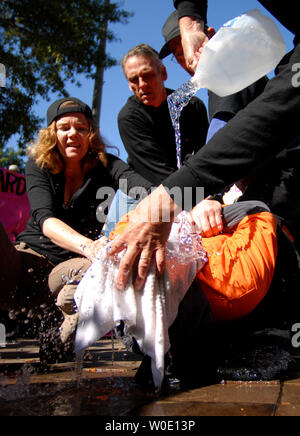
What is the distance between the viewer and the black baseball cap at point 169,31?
12.0 feet

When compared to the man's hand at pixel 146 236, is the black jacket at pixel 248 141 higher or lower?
higher

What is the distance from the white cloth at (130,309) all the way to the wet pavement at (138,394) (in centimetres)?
17

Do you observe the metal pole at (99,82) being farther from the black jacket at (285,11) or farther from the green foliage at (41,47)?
the black jacket at (285,11)

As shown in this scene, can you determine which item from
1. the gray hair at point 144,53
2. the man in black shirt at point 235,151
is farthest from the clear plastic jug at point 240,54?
the gray hair at point 144,53

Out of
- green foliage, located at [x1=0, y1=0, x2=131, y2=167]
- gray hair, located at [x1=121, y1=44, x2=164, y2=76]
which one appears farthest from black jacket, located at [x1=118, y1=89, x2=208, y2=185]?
green foliage, located at [x1=0, y1=0, x2=131, y2=167]

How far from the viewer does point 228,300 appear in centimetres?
198

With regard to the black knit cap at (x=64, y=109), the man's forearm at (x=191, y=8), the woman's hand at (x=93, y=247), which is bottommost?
the woman's hand at (x=93, y=247)

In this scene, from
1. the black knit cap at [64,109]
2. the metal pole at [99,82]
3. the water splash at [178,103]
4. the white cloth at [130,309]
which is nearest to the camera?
the white cloth at [130,309]

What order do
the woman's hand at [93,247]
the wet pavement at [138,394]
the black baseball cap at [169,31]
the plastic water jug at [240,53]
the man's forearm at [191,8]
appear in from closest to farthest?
Answer: the wet pavement at [138,394]
the plastic water jug at [240,53]
the woman's hand at [93,247]
the man's forearm at [191,8]
the black baseball cap at [169,31]

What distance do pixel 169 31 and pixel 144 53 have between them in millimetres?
289

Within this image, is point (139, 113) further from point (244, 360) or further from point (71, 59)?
point (71, 59)

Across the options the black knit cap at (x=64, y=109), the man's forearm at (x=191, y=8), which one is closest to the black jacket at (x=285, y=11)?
the man's forearm at (x=191, y=8)

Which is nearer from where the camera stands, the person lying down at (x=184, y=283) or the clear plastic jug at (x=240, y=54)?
the person lying down at (x=184, y=283)

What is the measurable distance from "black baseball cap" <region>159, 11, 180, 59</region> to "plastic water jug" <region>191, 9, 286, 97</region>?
148cm
